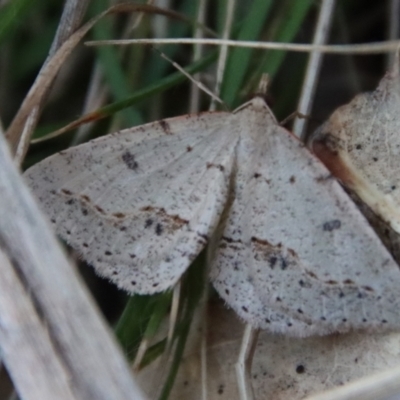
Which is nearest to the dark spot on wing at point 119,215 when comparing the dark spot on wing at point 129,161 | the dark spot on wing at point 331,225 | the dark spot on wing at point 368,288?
the dark spot on wing at point 129,161

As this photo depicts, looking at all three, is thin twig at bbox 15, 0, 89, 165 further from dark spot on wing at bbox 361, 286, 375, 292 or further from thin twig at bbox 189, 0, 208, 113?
dark spot on wing at bbox 361, 286, 375, 292

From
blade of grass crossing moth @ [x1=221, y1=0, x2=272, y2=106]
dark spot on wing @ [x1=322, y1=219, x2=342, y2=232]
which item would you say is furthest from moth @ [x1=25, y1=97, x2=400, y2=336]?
blade of grass crossing moth @ [x1=221, y1=0, x2=272, y2=106]

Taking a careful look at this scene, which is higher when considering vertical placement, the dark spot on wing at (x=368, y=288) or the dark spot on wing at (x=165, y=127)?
the dark spot on wing at (x=165, y=127)

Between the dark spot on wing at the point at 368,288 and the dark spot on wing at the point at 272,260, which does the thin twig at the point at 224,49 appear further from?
the dark spot on wing at the point at 368,288

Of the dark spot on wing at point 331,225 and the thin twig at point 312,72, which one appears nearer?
the dark spot on wing at point 331,225

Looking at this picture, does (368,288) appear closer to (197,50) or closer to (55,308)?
(55,308)

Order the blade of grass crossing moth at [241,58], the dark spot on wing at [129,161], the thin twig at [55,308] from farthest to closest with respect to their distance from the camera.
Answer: the blade of grass crossing moth at [241,58], the dark spot on wing at [129,161], the thin twig at [55,308]

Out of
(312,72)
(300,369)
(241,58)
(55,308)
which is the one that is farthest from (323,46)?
(55,308)
